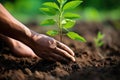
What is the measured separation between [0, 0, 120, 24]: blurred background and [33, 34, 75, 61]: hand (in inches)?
125

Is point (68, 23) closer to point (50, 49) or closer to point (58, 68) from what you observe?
point (50, 49)

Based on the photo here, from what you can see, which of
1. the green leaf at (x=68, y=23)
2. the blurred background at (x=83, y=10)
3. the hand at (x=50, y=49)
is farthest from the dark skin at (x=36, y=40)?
the blurred background at (x=83, y=10)

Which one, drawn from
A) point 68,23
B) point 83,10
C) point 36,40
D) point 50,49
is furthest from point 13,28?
point 83,10

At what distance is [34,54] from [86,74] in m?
0.71

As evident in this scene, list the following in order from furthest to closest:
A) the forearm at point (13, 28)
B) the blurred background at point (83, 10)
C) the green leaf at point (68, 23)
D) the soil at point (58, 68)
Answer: the blurred background at point (83, 10) < the green leaf at point (68, 23) < the forearm at point (13, 28) < the soil at point (58, 68)

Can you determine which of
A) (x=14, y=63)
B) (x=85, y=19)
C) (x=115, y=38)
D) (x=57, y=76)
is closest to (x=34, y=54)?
(x=14, y=63)

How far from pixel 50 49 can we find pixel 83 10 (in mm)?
4444

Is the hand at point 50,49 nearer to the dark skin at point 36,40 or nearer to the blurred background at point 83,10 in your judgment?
the dark skin at point 36,40

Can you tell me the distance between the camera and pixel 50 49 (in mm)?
2629

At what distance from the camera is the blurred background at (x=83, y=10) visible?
626 cm

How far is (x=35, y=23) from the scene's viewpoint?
5715 mm

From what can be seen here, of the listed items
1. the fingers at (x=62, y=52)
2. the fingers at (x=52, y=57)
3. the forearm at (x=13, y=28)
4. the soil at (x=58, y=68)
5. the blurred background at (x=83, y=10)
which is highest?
the blurred background at (x=83, y=10)

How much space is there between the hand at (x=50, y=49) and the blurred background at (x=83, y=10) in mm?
3178

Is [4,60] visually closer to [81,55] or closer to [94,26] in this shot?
[81,55]
